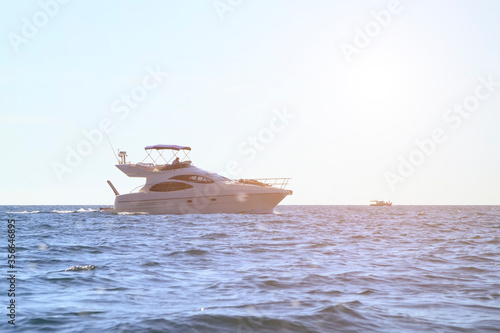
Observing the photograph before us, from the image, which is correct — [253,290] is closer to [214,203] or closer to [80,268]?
[80,268]

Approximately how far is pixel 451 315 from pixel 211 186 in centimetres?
3286

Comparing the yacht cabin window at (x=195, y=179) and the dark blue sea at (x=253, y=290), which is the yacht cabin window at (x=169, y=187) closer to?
the yacht cabin window at (x=195, y=179)

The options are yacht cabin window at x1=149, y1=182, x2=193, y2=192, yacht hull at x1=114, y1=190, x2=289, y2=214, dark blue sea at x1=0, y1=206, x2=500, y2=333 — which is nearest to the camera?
dark blue sea at x1=0, y1=206, x2=500, y2=333

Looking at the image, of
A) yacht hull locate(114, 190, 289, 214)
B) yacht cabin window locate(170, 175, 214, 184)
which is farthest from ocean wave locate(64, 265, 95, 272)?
yacht cabin window locate(170, 175, 214, 184)

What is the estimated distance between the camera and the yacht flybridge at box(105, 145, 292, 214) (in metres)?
38.1

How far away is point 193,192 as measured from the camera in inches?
1534

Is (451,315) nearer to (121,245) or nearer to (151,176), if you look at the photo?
(121,245)

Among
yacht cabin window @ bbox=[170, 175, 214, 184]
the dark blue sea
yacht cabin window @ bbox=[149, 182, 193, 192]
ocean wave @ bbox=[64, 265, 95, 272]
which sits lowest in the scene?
the dark blue sea

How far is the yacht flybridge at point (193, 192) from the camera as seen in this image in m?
38.1

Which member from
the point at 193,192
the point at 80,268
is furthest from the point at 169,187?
the point at 80,268

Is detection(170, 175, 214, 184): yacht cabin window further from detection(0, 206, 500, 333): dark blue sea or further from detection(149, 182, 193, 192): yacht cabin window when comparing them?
detection(0, 206, 500, 333): dark blue sea

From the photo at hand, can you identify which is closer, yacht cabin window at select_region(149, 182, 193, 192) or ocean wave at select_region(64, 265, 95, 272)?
ocean wave at select_region(64, 265, 95, 272)

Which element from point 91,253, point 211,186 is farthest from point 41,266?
point 211,186

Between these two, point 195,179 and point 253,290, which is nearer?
point 253,290
